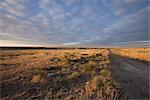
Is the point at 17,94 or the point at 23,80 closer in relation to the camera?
the point at 17,94

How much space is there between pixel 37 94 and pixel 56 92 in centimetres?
85

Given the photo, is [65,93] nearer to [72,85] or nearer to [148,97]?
[72,85]

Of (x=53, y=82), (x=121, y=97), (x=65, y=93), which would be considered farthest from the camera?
(x=53, y=82)

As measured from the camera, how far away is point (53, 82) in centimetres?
1063

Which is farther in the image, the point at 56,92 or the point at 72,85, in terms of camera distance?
the point at 72,85

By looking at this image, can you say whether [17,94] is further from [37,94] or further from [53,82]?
[53,82]

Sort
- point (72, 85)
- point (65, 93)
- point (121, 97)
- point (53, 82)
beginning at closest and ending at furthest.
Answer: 1. point (121, 97)
2. point (65, 93)
3. point (72, 85)
4. point (53, 82)

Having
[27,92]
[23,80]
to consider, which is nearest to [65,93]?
[27,92]

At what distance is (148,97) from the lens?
8.36 metres

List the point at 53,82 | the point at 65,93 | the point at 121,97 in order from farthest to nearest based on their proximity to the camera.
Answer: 1. the point at 53,82
2. the point at 65,93
3. the point at 121,97

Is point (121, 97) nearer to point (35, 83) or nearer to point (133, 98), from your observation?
point (133, 98)

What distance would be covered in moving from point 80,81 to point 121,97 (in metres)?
3.36

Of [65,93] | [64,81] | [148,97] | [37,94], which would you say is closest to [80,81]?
[64,81]

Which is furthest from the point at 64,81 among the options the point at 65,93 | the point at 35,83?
the point at 65,93
